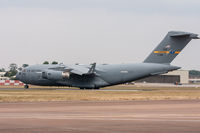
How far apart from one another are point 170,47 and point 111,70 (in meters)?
9.15

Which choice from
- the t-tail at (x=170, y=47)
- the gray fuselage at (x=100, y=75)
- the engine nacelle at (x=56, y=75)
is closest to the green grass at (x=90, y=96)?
the gray fuselage at (x=100, y=75)

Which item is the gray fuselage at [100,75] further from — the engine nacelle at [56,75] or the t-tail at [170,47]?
the t-tail at [170,47]

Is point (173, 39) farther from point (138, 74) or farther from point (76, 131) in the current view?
point (76, 131)

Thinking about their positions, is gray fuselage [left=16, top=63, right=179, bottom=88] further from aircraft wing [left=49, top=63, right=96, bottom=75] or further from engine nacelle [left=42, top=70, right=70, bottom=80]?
aircraft wing [left=49, top=63, right=96, bottom=75]

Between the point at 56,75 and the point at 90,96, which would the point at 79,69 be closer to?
the point at 56,75

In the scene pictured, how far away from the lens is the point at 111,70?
65000 millimetres

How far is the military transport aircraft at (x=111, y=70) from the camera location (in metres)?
63.2

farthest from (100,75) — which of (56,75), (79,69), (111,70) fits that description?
(56,75)

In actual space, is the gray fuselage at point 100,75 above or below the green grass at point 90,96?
above

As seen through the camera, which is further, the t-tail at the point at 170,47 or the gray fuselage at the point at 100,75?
the t-tail at the point at 170,47

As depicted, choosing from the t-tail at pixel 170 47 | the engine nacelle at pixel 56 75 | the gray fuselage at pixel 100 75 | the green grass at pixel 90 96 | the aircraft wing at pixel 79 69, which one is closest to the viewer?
the green grass at pixel 90 96

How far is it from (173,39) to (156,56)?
3425 mm

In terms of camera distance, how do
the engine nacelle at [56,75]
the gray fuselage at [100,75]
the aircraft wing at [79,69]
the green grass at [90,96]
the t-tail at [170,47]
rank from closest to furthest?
the green grass at [90,96] → the gray fuselage at [100,75] → the t-tail at [170,47] → the aircraft wing at [79,69] → the engine nacelle at [56,75]

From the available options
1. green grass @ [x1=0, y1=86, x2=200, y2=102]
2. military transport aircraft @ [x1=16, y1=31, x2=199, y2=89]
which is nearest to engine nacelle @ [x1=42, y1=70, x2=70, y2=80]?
military transport aircraft @ [x1=16, y1=31, x2=199, y2=89]
